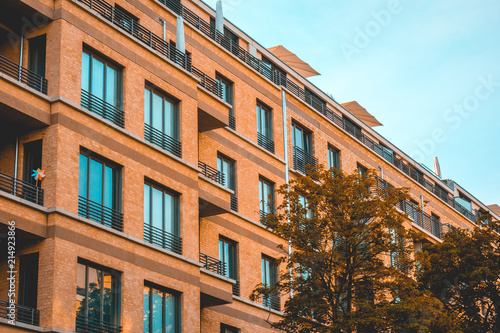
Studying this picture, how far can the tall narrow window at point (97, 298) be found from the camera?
2586 cm

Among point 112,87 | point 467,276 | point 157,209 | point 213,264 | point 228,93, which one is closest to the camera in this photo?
point 112,87

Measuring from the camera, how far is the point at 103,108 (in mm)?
29125

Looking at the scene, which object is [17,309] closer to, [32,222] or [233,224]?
[32,222]

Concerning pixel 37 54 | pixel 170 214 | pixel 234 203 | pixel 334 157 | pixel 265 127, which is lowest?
pixel 170 214

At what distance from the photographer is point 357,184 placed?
110 feet

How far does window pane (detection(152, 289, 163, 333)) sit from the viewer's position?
29014 mm

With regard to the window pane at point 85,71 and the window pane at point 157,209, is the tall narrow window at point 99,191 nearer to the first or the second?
the window pane at point 157,209

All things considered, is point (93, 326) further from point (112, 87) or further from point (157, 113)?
point (157, 113)

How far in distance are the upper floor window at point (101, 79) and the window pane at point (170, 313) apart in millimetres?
7208

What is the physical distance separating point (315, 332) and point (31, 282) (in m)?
11.1

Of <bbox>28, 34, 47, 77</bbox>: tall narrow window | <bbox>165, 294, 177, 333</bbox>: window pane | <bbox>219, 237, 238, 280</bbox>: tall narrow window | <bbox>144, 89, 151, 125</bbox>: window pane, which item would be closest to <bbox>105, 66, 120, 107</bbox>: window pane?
<bbox>144, 89, 151, 125</bbox>: window pane

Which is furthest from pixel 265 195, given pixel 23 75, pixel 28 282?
pixel 28 282

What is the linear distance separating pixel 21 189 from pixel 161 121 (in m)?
7.23

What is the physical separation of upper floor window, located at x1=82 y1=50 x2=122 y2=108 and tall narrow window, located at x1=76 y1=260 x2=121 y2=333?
20.7ft
